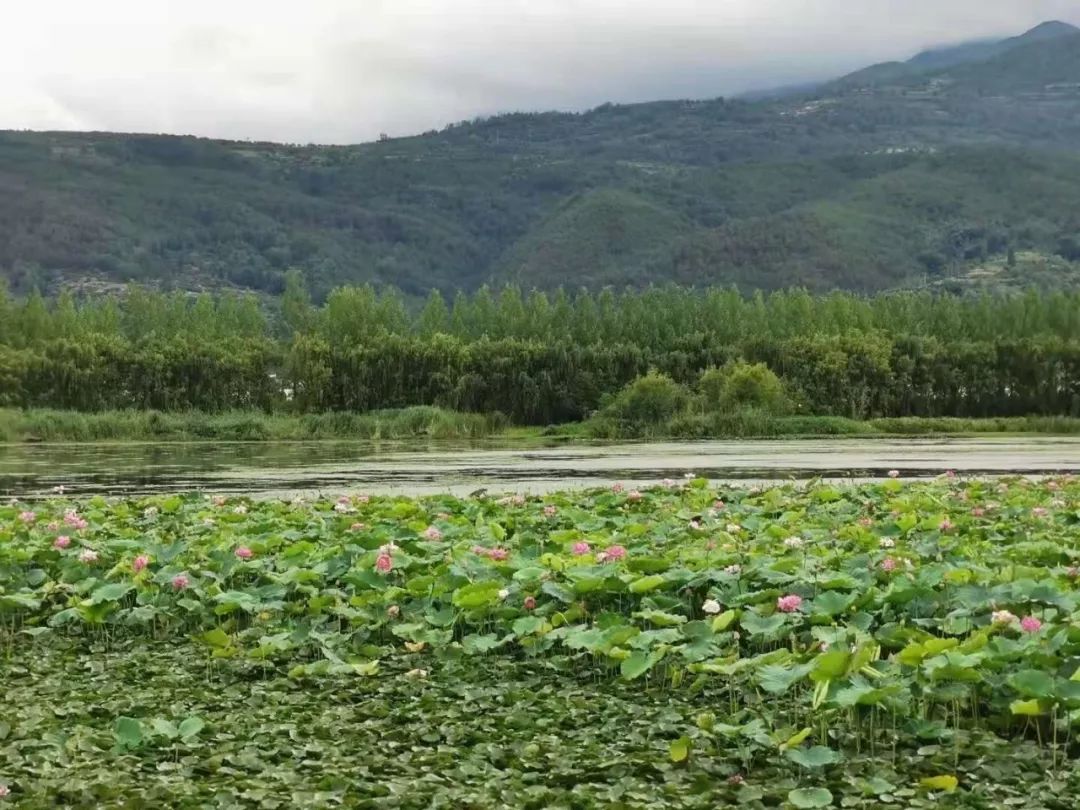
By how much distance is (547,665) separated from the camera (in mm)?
9547

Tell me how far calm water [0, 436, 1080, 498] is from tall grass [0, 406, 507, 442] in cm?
934

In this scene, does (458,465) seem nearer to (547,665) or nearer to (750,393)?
(547,665)

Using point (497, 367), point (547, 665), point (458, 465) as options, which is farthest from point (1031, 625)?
point (497, 367)

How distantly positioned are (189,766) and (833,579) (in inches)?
180

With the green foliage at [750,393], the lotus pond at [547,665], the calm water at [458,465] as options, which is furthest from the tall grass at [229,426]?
the lotus pond at [547,665]

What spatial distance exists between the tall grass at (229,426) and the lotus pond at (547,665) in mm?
52827

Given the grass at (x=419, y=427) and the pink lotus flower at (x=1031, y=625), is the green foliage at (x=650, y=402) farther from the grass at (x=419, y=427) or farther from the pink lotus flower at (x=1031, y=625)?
the pink lotus flower at (x=1031, y=625)

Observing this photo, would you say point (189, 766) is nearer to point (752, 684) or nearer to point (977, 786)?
point (752, 684)

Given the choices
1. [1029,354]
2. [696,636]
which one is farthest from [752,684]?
[1029,354]

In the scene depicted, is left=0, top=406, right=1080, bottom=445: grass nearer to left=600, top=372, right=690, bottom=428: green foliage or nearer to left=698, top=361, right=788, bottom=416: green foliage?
left=600, top=372, right=690, bottom=428: green foliage

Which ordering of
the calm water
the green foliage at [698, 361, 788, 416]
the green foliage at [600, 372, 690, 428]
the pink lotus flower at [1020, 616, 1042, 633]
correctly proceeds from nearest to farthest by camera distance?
1. the pink lotus flower at [1020, 616, 1042, 633]
2. the calm water
3. the green foliage at [698, 361, 788, 416]
4. the green foliage at [600, 372, 690, 428]

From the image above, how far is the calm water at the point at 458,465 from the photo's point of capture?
2889 centimetres

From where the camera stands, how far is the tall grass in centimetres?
6456

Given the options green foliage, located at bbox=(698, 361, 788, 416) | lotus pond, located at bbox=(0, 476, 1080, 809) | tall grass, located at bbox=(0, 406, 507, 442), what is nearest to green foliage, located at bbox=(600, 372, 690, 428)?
green foliage, located at bbox=(698, 361, 788, 416)
